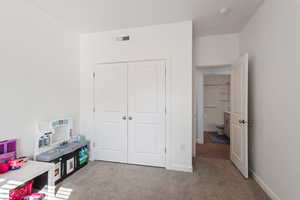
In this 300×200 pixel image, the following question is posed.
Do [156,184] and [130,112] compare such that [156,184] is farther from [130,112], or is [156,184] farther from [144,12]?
[144,12]

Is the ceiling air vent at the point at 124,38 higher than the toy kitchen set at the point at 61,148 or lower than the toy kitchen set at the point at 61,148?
higher

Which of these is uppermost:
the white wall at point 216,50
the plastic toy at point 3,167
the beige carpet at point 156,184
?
the white wall at point 216,50

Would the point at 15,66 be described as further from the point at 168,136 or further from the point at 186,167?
the point at 186,167

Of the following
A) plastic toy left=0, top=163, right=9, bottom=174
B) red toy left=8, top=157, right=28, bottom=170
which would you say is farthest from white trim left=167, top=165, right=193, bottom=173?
plastic toy left=0, top=163, right=9, bottom=174

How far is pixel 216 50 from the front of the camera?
131 inches

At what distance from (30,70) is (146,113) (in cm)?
199

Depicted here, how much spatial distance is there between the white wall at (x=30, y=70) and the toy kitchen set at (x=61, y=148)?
0.15m

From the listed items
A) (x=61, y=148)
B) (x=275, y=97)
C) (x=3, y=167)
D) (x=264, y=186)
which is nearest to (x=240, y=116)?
(x=275, y=97)

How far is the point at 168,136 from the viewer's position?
9.15 feet

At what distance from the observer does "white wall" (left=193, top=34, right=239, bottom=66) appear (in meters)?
3.24

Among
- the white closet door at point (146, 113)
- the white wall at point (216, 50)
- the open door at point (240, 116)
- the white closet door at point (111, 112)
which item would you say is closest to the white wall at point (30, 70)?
the white closet door at point (111, 112)

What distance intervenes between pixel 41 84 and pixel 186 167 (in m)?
2.85

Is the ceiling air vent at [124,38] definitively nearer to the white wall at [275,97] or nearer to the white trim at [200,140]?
the white wall at [275,97]

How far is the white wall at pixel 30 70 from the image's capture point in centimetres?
194
